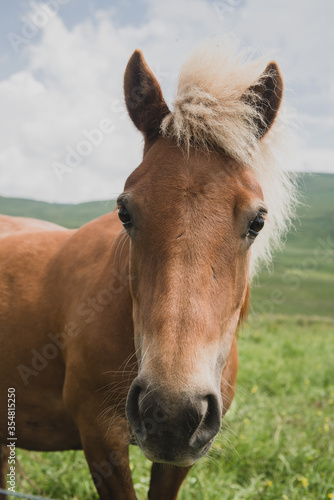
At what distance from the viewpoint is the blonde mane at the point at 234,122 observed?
2.10m

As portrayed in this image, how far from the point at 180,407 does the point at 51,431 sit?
1619mm

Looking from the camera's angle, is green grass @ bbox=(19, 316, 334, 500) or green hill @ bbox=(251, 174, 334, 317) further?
green hill @ bbox=(251, 174, 334, 317)

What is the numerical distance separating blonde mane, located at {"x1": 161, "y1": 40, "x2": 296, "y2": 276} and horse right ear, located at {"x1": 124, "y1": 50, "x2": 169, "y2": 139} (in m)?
0.10

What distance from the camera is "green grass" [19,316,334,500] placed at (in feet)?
11.7

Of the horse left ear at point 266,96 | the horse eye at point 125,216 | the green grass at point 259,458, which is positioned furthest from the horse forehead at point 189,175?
the green grass at point 259,458

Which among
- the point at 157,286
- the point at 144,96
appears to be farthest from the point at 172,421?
the point at 144,96

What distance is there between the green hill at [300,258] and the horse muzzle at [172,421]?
1.53 m

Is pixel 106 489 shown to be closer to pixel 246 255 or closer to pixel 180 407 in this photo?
pixel 180 407

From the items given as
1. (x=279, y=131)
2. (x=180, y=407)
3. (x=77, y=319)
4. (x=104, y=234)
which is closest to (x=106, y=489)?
(x=77, y=319)

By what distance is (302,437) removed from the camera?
A: 4598 millimetres

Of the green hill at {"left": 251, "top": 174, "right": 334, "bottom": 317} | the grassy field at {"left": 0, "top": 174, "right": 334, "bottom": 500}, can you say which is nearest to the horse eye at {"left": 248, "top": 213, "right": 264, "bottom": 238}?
the grassy field at {"left": 0, "top": 174, "right": 334, "bottom": 500}

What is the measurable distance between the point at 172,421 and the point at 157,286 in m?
0.52

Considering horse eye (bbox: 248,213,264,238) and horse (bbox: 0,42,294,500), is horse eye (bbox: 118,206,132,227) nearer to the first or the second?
horse (bbox: 0,42,294,500)

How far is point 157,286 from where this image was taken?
1780 millimetres
